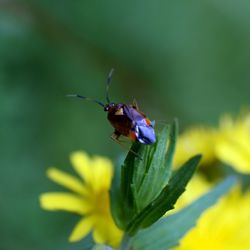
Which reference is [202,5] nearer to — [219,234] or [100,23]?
[100,23]

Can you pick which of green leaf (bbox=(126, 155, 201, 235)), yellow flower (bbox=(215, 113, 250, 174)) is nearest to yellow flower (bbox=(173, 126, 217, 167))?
yellow flower (bbox=(215, 113, 250, 174))

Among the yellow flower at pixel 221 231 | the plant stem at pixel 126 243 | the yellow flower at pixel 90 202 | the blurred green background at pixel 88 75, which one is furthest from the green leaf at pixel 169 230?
the blurred green background at pixel 88 75

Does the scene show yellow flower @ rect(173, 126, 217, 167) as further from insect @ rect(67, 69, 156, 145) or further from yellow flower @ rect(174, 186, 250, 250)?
Answer: insect @ rect(67, 69, 156, 145)

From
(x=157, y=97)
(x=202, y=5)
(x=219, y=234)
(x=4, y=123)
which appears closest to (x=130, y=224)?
(x=219, y=234)

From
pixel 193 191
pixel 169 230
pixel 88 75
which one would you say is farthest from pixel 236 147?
pixel 88 75

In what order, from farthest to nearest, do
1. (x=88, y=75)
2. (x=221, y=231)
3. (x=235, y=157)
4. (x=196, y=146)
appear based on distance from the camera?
1. (x=88, y=75)
2. (x=196, y=146)
3. (x=235, y=157)
4. (x=221, y=231)

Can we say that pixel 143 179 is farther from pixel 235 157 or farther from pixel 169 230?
pixel 235 157
